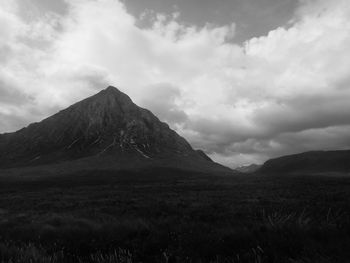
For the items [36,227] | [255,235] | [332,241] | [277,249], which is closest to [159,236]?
[255,235]

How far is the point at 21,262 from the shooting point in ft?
22.3

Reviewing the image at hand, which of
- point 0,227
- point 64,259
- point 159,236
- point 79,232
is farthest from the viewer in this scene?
point 0,227

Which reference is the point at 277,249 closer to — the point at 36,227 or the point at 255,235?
the point at 255,235

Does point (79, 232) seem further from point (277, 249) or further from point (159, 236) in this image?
point (277, 249)

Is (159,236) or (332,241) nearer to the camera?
(332,241)

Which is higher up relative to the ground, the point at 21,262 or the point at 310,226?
the point at 310,226

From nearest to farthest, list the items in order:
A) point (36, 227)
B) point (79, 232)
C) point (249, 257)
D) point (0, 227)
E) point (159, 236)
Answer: point (249, 257) → point (159, 236) → point (79, 232) → point (36, 227) → point (0, 227)

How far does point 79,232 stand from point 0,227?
18.5 ft

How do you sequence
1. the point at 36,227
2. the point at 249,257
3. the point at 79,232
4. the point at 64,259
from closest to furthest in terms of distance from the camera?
the point at 249,257 < the point at 64,259 < the point at 79,232 < the point at 36,227

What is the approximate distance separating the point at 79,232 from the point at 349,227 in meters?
7.55

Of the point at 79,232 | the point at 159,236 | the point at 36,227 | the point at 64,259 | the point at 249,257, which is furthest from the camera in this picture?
the point at 36,227

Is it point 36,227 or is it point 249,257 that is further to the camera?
point 36,227

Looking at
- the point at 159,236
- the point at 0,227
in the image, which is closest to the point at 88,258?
the point at 159,236

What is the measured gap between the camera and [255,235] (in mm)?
8031
